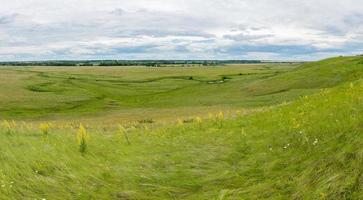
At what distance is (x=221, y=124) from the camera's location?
61.2 feet

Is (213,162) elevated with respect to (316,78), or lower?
elevated

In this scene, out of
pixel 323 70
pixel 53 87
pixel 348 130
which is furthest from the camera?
pixel 53 87

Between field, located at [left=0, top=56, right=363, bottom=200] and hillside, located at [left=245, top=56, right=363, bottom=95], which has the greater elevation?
field, located at [left=0, top=56, right=363, bottom=200]

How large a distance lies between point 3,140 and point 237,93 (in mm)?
81509

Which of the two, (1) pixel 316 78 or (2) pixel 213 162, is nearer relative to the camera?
(2) pixel 213 162

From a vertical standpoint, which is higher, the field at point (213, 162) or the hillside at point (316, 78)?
the field at point (213, 162)

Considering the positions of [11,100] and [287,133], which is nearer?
[287,133]

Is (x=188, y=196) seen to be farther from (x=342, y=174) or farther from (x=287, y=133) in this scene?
(x=287, y=133)

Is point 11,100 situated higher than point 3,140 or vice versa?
point 3,140

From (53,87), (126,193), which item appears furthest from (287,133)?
(53,87)

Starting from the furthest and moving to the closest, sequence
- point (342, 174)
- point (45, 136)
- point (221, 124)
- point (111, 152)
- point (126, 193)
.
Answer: point (221, 124), point (45, 136), point (111, 152), point (126, 193), point (342, 174)

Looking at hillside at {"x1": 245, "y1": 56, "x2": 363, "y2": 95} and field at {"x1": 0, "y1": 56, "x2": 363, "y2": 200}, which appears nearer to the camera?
field at {"x1": 0, "y1": 56, "x2": 363, "y2": 200}

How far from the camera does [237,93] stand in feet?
301

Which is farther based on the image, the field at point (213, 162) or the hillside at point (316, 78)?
the hillside at point (316, 78)
